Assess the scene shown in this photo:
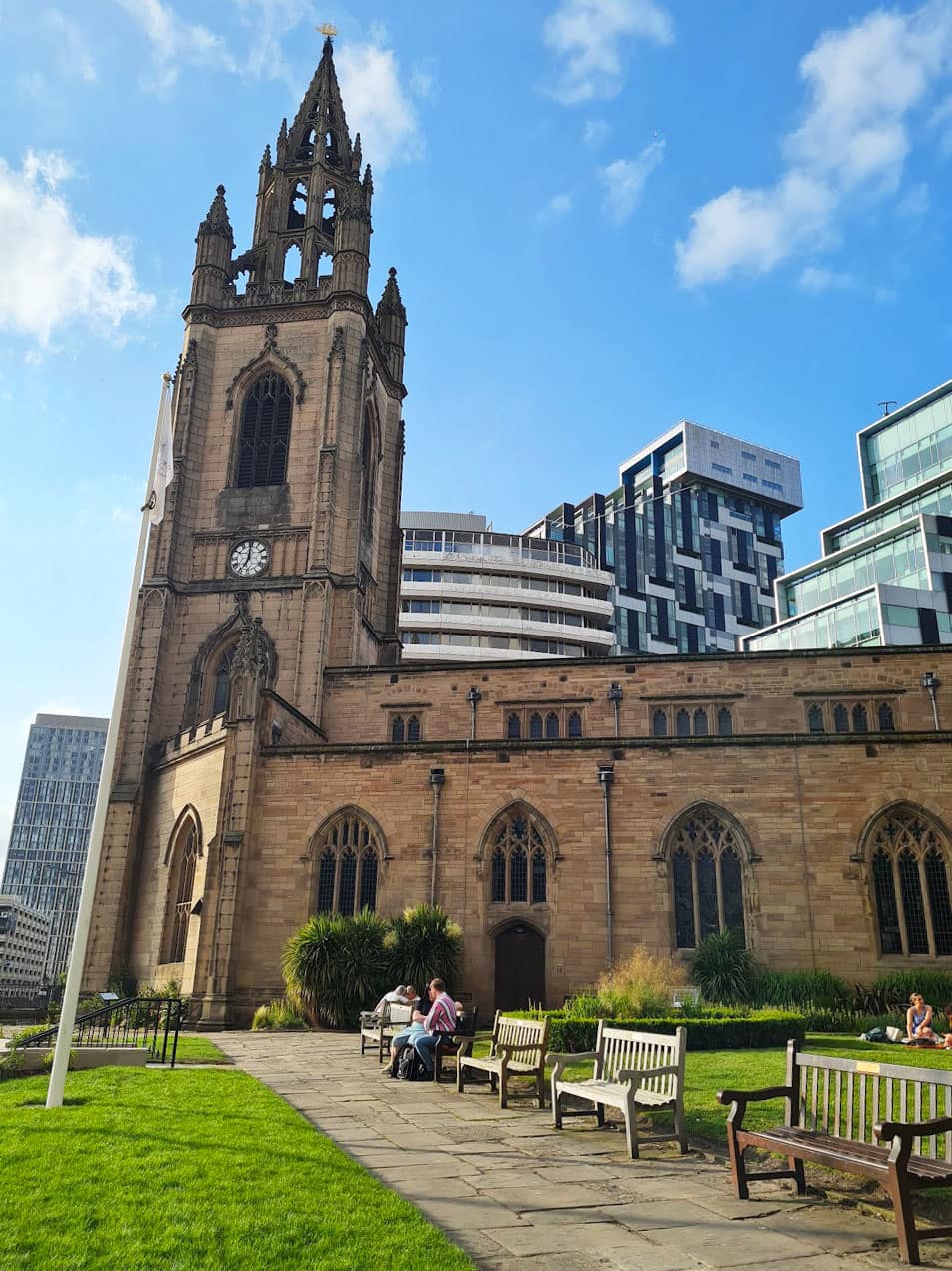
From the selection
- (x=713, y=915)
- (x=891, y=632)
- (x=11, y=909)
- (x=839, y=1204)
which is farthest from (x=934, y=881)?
(x=11, y=909)

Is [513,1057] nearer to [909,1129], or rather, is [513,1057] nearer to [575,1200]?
[575,1200]

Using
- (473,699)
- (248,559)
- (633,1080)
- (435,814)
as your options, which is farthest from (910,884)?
(248,559)

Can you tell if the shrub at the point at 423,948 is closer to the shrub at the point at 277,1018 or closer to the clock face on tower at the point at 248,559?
the shrub at the point at 277,1018

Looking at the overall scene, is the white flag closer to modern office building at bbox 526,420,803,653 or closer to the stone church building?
the stone church building

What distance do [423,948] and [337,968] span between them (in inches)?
86.2

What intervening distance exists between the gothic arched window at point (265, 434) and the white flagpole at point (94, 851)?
26.1 metres

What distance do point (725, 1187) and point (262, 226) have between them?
159 feet

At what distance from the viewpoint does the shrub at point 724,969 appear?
77.9 ft

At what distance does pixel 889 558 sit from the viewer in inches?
3236

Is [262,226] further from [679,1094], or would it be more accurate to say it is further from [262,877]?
[679,1094]

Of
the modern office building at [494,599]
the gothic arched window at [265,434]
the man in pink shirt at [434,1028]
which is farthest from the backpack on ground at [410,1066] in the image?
the modern office building at [494,599]

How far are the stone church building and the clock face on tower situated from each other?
11cm

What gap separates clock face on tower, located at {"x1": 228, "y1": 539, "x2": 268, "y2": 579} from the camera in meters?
39.2

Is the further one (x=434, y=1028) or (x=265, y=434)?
(x=265, y=434)
